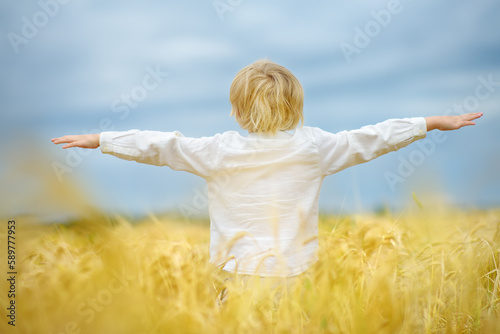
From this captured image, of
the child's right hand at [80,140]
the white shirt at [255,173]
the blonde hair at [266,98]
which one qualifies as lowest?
the white shirt at [255,173]

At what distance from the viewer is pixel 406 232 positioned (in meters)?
1.92

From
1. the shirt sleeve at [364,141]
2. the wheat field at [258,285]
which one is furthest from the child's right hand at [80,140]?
the shirt sleeve at [364,141]

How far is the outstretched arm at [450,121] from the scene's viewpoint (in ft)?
5.96

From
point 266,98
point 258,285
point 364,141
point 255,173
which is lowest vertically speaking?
point 258,285

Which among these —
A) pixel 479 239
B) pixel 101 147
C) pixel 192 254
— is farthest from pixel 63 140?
pixel 479 239

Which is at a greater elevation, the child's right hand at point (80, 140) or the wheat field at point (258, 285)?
the child's right hand at point (80, 140)

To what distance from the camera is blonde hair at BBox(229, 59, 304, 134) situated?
1730 millimetres

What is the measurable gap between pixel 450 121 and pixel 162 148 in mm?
1044

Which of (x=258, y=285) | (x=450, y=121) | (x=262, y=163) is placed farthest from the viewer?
(x=450, y=121)

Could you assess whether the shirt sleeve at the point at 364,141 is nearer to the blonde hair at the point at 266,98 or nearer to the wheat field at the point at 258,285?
the blonde hair at the point at 266,98

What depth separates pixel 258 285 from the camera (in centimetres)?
132

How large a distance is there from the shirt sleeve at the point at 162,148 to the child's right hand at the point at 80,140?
3 centimetres

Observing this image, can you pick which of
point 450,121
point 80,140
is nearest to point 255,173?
point 80,140

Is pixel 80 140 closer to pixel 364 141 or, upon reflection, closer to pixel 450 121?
pixel 364 141
